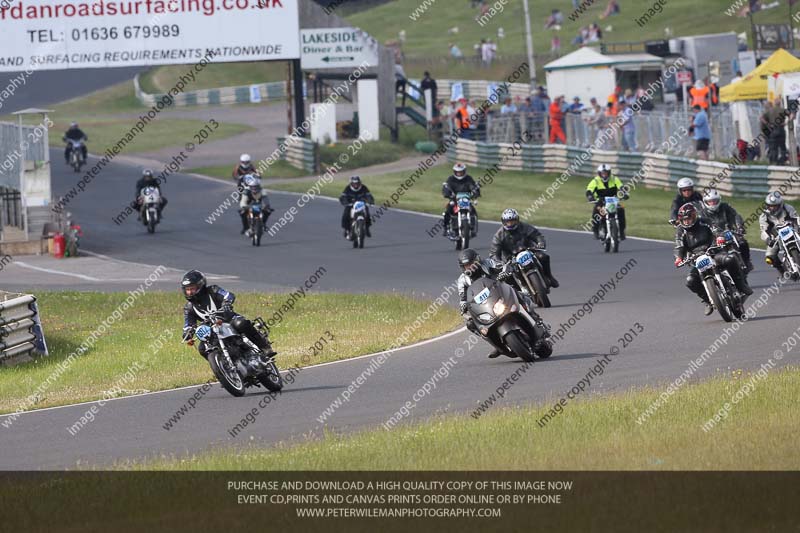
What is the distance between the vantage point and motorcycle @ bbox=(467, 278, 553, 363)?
1477 cm

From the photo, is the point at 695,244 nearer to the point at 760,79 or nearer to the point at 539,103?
the point at 760,79

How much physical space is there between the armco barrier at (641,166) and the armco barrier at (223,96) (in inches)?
1060

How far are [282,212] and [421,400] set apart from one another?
24.0m

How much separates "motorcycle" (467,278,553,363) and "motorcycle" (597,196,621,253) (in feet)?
37.7

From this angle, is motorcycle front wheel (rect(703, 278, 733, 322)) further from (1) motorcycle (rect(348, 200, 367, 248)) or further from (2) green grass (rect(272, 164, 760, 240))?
(1) motorcycle (rect(348, 200, 367, 248))

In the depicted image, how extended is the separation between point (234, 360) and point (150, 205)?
21033 millimetres

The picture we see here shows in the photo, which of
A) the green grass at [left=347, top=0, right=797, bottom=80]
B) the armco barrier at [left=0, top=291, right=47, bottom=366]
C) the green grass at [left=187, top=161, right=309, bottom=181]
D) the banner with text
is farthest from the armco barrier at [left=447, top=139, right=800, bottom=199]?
the green grass at [left=347, top=0, right=797, bottom=80]

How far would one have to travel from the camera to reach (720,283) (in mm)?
17344

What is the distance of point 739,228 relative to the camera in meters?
18.4

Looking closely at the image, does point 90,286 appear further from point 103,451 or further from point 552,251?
point 103,451

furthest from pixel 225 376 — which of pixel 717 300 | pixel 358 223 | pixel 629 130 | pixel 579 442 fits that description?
pixel 629 130

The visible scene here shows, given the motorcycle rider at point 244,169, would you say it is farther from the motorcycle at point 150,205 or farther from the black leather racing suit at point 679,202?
the black leather racing suit at point 679,202

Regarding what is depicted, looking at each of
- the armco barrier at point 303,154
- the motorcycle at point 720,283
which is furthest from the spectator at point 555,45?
the motorcycle at point 720,283
